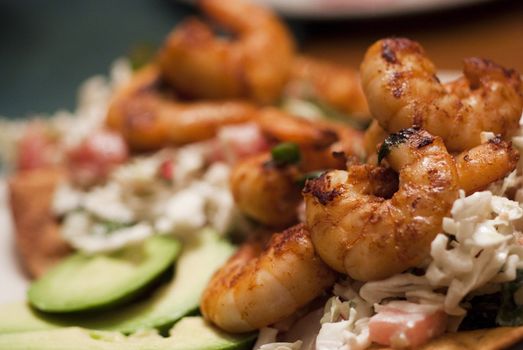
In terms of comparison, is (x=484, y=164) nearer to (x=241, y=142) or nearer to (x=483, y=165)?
(x=483, y=165)

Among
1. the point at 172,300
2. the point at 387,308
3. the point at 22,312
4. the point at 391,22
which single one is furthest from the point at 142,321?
the point at 391,22

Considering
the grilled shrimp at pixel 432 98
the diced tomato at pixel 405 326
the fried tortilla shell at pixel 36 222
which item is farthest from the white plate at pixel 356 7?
the diced tomato at pixel 405 326

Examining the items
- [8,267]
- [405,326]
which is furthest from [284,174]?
[8,267]

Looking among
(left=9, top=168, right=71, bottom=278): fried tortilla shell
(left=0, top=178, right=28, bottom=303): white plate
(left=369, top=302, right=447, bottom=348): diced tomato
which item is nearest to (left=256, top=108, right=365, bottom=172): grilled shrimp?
(left=369, top=302, right=447, bottom=348): diced tomato

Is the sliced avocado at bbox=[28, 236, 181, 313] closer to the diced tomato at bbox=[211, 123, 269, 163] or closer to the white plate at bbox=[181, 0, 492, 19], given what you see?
the diced tomato at bbox=[211, 123, 269, 163]

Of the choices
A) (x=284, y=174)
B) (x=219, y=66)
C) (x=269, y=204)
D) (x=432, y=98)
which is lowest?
(x=269, y=204)

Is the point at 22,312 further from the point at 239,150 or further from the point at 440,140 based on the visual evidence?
the point at 440,140

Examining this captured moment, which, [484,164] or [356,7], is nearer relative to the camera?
[484,164]

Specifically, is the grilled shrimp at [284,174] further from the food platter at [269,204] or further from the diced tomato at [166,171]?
the diced tomato at [166,171]
